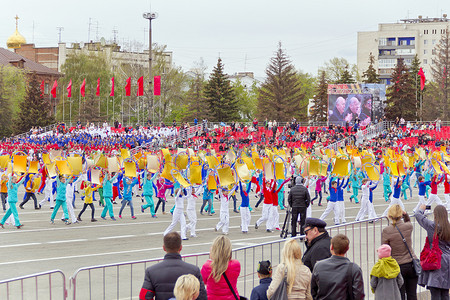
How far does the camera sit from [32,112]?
6669cm

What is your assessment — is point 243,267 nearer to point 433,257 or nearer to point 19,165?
point 433,257

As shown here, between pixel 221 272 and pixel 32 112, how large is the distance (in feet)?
206

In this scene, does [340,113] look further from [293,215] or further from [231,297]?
[231,297]

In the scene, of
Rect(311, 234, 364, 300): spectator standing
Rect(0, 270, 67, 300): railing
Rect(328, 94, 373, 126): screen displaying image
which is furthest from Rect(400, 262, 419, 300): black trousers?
Rect(328, 94, 373, 126): screen displaying image

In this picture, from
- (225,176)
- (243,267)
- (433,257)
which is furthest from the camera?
(225,176)

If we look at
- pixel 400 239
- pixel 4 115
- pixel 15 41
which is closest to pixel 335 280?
pixel 400 239

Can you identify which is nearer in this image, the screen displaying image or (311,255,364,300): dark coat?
(311,255,364,300): dark coat

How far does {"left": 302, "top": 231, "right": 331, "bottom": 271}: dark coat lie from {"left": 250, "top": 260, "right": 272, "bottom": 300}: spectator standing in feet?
4.17

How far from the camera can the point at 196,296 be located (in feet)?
19.6

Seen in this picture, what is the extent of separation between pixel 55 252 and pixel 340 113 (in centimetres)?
4052

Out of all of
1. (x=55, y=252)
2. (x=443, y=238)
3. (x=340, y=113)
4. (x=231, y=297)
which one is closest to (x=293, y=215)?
(x=55, y=252)

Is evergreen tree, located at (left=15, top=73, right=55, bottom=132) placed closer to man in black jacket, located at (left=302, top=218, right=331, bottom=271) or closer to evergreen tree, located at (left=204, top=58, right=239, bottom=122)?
evergreen tree, located at (left=204, top=58, right=239, bottom=122)

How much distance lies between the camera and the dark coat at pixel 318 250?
7.88 meters

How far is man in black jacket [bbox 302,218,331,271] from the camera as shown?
311 inches
